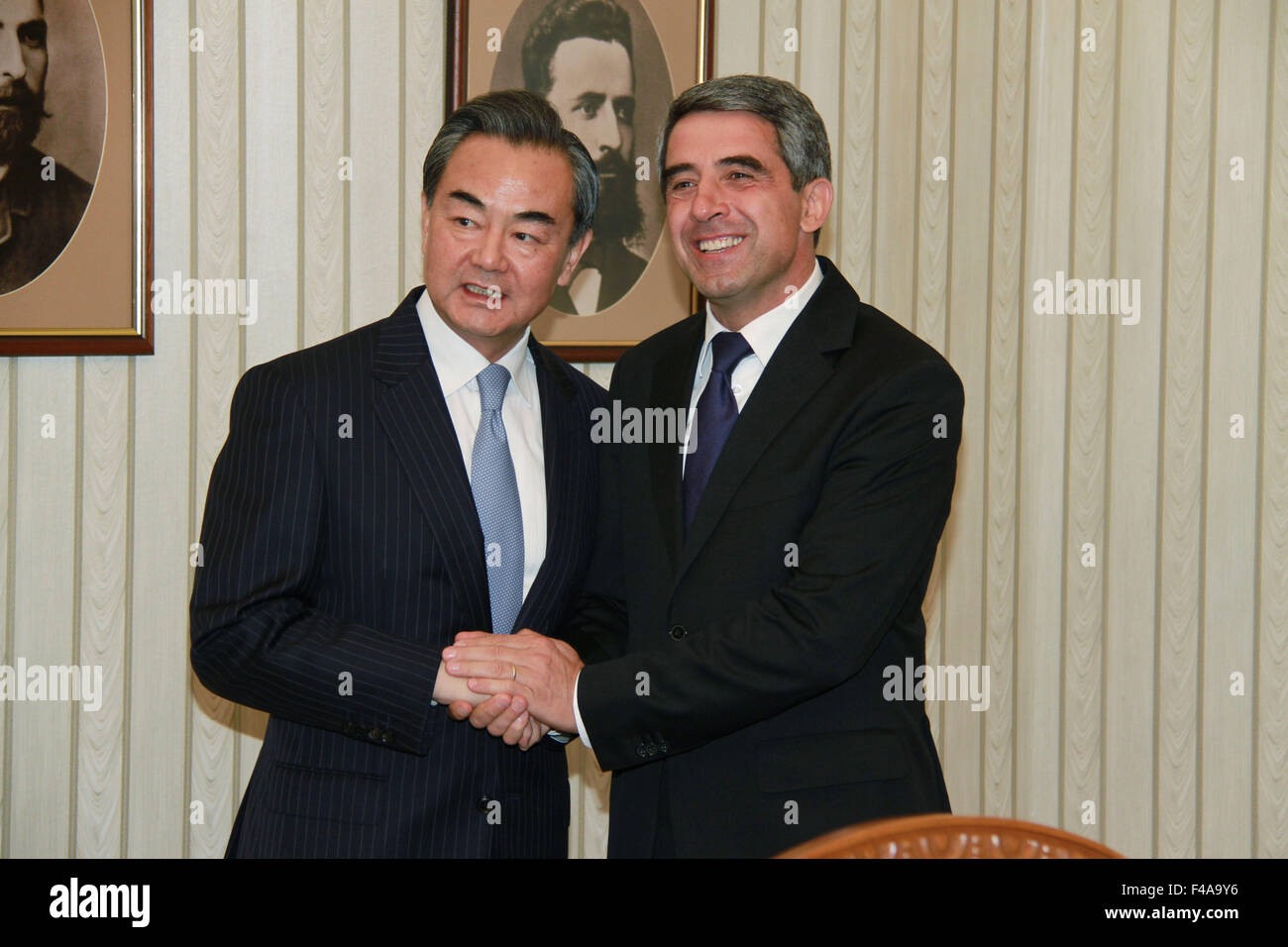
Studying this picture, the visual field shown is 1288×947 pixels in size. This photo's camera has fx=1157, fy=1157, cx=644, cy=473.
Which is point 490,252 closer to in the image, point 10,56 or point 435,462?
point 435,462

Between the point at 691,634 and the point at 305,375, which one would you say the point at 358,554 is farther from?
the point at 691,634

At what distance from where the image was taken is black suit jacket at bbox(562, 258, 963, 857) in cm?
192

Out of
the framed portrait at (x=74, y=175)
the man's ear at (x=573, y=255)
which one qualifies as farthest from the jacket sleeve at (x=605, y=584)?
the framed portrait at (x=74, y=175)

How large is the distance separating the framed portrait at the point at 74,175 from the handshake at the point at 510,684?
1.66 meters

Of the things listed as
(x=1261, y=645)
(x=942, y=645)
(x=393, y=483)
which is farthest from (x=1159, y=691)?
(x=393, y=483)

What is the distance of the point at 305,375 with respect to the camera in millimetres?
1981

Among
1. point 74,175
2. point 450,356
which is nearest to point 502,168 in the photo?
point 450,356

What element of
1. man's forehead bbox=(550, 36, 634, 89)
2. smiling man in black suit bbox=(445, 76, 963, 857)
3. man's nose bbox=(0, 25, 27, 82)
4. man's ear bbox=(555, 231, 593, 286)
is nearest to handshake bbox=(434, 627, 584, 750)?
smiling man in black suit bbox=(445, 76, 963, 857)

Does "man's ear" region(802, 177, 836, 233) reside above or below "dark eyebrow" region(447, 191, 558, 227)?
above

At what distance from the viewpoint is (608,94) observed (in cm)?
321

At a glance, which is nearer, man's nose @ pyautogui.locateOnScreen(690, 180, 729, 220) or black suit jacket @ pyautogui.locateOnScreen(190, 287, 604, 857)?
black suit jacket @ pyautogui.locateOnScreen(190, 287, 604, 857)

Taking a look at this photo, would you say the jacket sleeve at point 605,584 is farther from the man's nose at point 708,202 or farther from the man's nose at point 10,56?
the man's nose at point 10,56

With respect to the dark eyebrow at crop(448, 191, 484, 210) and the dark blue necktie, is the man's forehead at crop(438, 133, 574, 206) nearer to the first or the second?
the dark eyebrow at crop(448, 191, 484, 210)

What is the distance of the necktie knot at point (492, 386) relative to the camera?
2.13 metres
